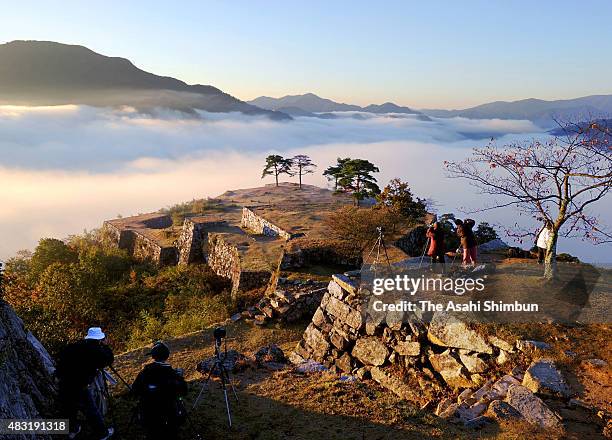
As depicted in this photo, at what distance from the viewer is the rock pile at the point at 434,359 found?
841 cm

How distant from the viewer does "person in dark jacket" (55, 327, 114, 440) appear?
21.4 feet

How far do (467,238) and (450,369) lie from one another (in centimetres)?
403

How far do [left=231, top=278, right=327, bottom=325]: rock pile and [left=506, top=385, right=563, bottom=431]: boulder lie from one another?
31.1 ft

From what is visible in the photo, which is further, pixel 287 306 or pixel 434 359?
pixel 287 306

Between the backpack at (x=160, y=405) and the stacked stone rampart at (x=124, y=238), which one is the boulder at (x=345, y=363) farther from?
the stacked stone rampart at (x=124, y=238)

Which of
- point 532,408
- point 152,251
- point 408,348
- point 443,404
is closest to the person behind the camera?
point 532,408

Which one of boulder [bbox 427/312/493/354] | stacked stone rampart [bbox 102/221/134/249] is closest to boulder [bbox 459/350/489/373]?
boulder [bbox 427/312/493/354]

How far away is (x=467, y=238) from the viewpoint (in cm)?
1241

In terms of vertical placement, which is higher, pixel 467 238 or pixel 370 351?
pixel 467 238

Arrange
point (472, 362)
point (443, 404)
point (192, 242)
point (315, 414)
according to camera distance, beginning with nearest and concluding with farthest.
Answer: point (315, 414) → point (443, 404) → point (472, 362) → point (192, 242)

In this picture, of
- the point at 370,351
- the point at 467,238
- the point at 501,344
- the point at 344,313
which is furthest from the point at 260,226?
the point at 501,344

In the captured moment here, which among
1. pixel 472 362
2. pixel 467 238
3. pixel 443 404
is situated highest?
pixel 467 238

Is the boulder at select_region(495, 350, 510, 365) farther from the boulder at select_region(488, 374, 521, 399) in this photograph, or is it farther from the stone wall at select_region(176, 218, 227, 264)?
the stone wall at select_region(176, 218, 227, 264)

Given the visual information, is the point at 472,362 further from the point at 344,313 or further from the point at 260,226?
the point at 260,226
